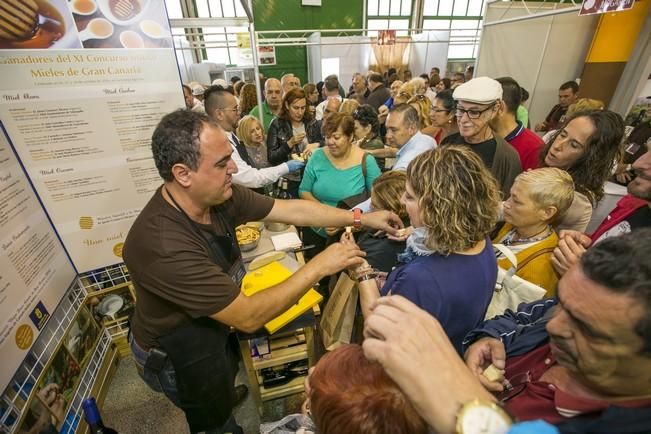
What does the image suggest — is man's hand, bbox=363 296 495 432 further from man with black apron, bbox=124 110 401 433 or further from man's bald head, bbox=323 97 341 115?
man's bald head, bbox=323 97 341 115

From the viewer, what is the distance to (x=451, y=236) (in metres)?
1.16

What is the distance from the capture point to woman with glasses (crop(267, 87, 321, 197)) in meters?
3.76

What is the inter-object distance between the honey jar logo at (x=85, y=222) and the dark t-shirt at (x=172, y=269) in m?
1.07

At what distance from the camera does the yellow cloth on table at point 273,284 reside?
1736mm

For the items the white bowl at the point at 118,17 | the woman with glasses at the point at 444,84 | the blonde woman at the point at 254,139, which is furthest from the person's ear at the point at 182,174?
the woman with glasses at the point at 444,84

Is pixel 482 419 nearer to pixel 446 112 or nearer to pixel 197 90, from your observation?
pixel 446 112

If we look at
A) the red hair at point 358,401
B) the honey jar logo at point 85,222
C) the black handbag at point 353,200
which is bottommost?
the black handbag at point 353,200

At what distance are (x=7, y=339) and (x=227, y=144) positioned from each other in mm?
1490

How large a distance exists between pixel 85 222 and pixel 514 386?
8.68 ft

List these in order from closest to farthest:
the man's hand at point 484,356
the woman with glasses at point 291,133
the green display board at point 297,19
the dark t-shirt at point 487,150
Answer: the man's hand at point 484,356 < the dark t-shirt at point 487,150 < the woman with glasses at point 291,133 < the green display board at point 297,19

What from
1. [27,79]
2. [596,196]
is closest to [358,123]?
[596,196]

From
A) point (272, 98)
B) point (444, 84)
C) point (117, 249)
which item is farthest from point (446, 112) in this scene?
point (444, 84)

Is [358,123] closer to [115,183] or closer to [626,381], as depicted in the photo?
[115,183]

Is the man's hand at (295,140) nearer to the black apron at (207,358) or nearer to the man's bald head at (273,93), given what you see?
the man's bald head at (273,93)
